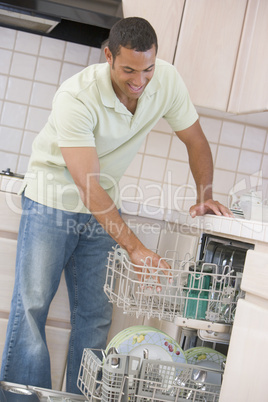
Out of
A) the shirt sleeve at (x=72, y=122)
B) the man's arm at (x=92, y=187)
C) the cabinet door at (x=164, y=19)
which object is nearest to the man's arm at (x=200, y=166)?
the man's arm at (x=92, y=187)

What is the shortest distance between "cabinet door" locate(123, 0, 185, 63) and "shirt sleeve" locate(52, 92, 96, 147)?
0.81 metres

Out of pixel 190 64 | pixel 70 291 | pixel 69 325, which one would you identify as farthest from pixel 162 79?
pixel 69 325

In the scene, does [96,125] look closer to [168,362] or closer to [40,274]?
[40,274]

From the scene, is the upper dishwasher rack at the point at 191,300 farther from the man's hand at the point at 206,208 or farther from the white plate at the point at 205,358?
the man's hand at the point at 206,208

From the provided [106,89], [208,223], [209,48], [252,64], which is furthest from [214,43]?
[208,223]

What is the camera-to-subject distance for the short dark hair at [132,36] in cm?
150

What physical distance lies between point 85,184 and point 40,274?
1.22 feet

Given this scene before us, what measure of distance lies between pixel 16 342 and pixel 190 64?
1.32m

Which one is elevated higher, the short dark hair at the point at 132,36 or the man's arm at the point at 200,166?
the short dark hair at the point at 132,36

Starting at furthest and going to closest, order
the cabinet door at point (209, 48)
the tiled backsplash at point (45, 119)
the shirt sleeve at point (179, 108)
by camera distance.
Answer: the tiled backsplash at point (45, 119) → the cabinet door at point (209, 48) → the shirt sleeve at point (179, 108)

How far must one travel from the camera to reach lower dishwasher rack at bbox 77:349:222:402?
1255mm

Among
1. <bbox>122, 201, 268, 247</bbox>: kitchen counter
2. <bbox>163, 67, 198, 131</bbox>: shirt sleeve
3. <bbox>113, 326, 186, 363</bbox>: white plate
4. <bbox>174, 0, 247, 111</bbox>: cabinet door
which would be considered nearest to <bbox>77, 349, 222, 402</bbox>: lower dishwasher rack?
<bbox>113, 326, 186, 363</bbox>: white plate

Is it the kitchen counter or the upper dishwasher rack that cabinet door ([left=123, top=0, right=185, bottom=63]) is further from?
the upper dishwasher rack

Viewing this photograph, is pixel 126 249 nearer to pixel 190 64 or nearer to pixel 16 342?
pixel 16 342
